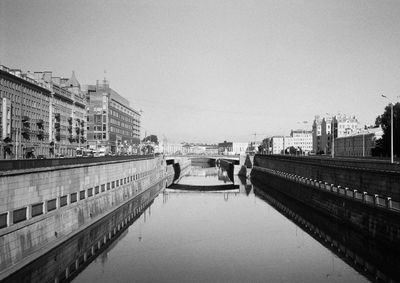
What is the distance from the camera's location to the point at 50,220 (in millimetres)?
32812

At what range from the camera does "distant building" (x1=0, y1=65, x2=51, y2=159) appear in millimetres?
74312

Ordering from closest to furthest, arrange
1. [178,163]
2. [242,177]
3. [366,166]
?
[366,166] → [242,177] → [178,163]

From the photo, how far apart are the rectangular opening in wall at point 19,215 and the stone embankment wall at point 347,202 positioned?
25955 millimetres

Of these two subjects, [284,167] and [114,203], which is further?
[284,167]

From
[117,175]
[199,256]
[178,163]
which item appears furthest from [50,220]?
[178,163]

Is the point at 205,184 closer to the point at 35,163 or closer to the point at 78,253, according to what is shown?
the point at 78,253

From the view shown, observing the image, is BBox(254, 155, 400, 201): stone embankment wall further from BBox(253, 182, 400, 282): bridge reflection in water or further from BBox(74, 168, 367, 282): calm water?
BBox(74, 168, 367, 282): calm water

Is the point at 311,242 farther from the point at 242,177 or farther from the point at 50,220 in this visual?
the point at 242,177

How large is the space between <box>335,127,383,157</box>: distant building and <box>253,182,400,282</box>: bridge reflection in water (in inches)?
3712

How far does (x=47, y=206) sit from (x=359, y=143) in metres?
145

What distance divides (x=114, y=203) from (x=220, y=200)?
25.1 meters

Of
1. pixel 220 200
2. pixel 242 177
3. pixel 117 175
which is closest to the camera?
pixel 117 175

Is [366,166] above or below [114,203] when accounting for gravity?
above

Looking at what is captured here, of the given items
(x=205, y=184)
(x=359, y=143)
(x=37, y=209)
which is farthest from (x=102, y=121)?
(x=37, y=209)
